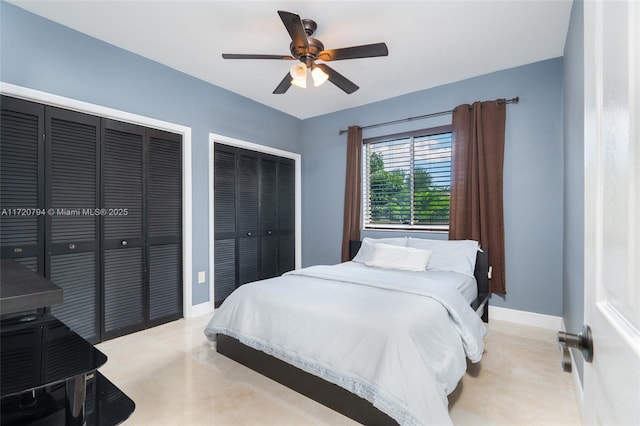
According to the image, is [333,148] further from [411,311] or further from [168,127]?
[411,311]

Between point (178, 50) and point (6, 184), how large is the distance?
5.87 feet

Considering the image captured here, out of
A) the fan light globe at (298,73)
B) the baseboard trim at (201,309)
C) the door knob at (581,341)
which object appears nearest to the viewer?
the door knob at (581,341)

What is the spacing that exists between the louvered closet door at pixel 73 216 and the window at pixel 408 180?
10.4ft

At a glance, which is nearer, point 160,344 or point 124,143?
point 160,344

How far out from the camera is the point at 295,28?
198cm

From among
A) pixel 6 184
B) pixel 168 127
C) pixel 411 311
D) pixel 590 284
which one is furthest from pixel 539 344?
pixel 6 184

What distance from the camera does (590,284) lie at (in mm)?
647

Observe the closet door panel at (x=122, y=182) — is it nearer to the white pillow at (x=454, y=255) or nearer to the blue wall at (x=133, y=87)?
the blue wall at (x=133, y=87)

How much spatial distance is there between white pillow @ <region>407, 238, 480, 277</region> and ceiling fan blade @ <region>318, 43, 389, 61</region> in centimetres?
201

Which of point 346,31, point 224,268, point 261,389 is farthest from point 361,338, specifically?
point 224,268

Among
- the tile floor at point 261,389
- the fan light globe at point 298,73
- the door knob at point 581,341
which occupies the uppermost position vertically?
the fan light globe at point 298,73

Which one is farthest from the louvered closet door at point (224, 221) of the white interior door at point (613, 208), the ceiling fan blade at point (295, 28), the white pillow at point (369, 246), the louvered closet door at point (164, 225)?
the white interior door at point (613, 208)

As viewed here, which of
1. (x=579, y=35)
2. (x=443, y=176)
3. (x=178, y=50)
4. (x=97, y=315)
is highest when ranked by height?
(x=178, y=50)

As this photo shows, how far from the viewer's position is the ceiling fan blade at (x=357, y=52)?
215cm
